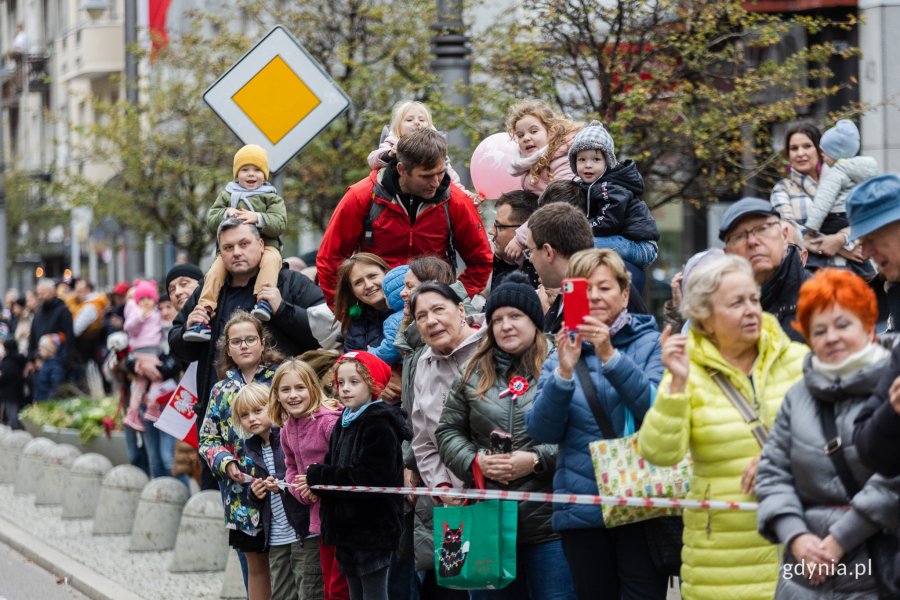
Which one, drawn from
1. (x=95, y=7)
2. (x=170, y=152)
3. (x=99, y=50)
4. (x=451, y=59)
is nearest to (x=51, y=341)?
(x=170, y=152)

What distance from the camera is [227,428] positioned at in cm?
855

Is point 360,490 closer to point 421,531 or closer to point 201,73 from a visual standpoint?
point 421,531

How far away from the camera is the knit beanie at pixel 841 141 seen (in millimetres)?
8930

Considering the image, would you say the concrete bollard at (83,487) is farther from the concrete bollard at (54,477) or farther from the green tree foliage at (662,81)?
the green tree foliage at (662,81)

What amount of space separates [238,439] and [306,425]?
0.69 meters

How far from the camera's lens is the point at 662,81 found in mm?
12547

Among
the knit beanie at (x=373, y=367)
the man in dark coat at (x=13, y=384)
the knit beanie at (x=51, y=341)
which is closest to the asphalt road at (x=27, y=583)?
the knit beanie at (x=373, y=367)

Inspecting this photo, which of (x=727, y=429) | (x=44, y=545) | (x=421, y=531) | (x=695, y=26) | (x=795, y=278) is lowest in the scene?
(x=44, y=545)

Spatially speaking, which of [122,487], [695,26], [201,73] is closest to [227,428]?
[122,487]

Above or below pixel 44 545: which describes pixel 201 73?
above

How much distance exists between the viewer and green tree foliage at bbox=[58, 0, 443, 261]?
713 inches

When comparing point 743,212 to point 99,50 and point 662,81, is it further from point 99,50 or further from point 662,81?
point 99,50

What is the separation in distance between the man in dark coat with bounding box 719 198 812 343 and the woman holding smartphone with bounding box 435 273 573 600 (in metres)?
0.98

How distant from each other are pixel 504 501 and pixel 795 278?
4.97ft
